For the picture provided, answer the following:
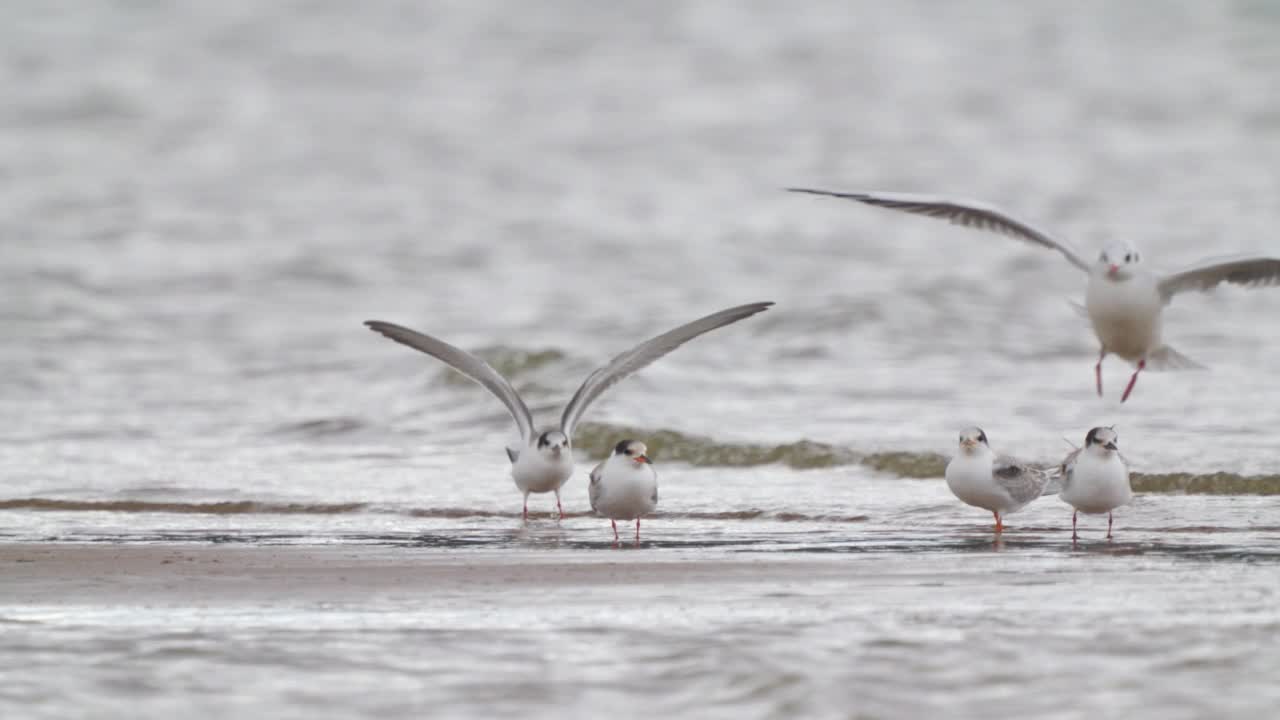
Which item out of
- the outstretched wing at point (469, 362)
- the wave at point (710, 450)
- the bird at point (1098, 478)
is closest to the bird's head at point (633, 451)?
the outstretched wing at point (469, 362)

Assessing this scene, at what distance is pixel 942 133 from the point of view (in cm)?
2706

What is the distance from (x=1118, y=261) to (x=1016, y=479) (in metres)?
1.34

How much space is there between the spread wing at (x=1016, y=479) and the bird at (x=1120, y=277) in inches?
28.1

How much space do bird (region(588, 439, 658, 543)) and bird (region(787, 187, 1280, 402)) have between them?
1.49 m

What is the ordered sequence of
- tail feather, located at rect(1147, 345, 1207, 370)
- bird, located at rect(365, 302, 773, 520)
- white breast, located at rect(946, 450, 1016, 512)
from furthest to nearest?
tail feather, located at rect(1147, 345, 1207, 370), bird, located at rect(365, 302, 773, 520), white breast, located at rect(946, 450, 1016, 512)

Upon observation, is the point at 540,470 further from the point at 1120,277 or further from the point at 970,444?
the point at 1120,277

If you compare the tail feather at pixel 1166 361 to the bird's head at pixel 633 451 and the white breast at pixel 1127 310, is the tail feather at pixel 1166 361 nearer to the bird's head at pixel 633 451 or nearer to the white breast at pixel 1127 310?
the white breast at pixel 1127 310

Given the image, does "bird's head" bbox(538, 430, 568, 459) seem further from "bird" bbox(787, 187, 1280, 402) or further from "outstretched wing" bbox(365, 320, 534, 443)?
"bird" bbox(787, 187, 1280, 402)

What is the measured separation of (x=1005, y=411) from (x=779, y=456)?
2.15 metres

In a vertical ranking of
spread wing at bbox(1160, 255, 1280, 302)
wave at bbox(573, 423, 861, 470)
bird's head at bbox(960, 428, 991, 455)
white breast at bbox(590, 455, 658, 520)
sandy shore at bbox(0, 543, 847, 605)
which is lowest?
sandy shore at bbox(0, 543, 847, 605)

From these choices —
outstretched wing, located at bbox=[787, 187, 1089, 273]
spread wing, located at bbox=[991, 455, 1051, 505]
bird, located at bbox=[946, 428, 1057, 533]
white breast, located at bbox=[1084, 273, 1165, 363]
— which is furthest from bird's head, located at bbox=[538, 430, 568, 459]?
white breast, located at bbox=[1084, 273, 1165, 363]

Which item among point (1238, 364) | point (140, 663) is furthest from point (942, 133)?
point (140, 663)

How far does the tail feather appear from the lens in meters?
8.73

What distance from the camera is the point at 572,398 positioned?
345 inches
